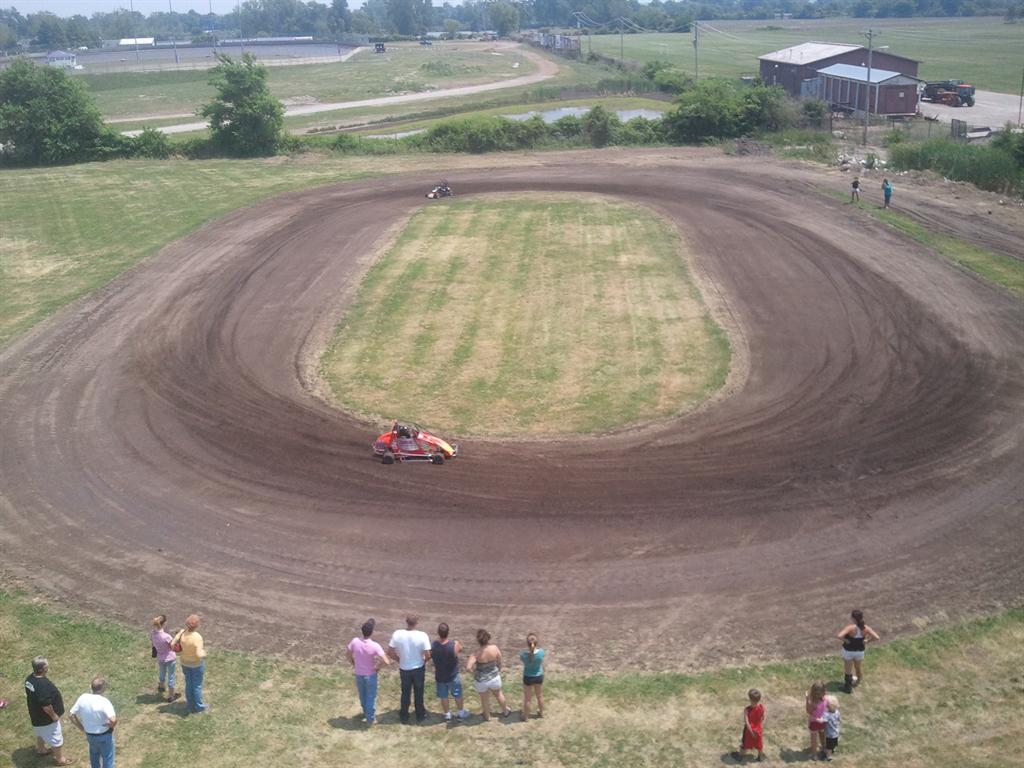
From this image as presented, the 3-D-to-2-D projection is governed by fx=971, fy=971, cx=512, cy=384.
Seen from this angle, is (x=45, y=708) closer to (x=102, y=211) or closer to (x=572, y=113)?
(x=102, y=211)

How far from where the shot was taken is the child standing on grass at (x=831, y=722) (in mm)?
14805

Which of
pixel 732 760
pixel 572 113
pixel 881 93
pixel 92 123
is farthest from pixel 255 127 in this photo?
pixel 732 760

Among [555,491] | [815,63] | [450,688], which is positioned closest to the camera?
[450,688]

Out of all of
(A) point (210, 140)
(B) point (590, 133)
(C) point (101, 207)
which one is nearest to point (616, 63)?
(B) point (590, 133)

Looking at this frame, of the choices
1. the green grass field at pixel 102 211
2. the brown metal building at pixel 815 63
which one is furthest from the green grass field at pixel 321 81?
the brown metal building at pixel 815 63

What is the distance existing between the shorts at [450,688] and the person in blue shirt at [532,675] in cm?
111

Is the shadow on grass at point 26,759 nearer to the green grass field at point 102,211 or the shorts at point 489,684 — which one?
the shorts at point 489,684

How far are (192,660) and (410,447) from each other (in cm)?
1080

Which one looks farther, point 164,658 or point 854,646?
point 854,646

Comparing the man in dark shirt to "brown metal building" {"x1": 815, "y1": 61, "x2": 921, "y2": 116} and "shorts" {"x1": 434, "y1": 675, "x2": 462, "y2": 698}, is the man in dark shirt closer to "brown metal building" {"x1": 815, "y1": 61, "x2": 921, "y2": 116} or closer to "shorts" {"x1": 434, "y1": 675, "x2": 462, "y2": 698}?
"shorts" {"x1": 434, "y1": 675, "x2": 462, "y2": 698}

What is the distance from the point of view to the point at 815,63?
92875mm

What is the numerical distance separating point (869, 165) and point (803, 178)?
214 inches

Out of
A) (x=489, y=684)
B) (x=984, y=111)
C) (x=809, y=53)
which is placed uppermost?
(x=809, y=53)

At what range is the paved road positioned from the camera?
80000 millimetres
